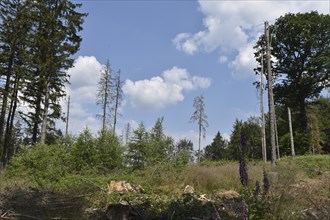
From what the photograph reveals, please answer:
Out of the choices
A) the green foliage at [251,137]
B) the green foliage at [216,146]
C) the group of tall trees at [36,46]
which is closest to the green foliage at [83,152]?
the group of tall trees at [36,46]

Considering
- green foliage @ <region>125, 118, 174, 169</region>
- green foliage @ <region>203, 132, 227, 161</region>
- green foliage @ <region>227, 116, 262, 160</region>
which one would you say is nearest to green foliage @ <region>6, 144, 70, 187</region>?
green foliage @ <region>125, 118, 174, 169</region>

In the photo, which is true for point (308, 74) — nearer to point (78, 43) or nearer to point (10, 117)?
point (78, 43)

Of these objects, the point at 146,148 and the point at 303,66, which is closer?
the point at 146,148

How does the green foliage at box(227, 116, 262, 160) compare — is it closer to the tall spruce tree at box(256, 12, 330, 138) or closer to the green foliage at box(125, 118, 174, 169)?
the tall spruce tree at box(256, 12, 330, 138)

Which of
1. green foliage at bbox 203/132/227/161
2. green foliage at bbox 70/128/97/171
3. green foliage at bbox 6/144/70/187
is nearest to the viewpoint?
green foliage at bbox 6/144/70/187

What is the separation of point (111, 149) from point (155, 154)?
3219mm

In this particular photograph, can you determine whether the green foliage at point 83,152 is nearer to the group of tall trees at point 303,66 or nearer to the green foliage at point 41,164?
the green foliage at point 41,164

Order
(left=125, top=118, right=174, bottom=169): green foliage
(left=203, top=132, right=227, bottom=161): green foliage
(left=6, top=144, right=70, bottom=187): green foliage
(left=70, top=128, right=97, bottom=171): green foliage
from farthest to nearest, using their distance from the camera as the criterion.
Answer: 1. (left=203, top=132, right=227, bottom=161): green foliage
2. (left=125, top=118, right=174, bottom=169): green foliage
3. (left=70, top=128, right=97, bottom=171): green foliage
4. (left=6, top=144, right=70, bottom=187): green foliage

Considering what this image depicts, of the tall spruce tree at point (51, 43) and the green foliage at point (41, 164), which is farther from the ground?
the tall spruce tree at point (51, 43)

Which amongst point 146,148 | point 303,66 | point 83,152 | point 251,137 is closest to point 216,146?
point 251,137

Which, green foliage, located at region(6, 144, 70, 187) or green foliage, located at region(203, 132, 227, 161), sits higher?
green foliage, located at region(203, 132, 227, 161)

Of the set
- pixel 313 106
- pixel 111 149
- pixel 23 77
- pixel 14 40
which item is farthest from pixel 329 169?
pixel 313 106

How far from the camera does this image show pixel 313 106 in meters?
45.8

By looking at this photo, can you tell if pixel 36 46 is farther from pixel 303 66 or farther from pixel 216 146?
pixel 216 146
